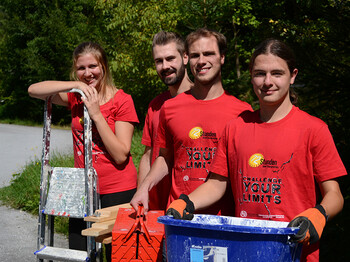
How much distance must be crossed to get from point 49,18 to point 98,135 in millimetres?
23368

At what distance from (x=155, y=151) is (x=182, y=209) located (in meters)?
1.17

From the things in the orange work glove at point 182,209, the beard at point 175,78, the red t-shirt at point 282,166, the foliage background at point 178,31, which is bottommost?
the orange work glove at point 182,209

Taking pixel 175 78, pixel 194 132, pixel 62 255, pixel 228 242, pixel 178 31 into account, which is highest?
pixel 178 31

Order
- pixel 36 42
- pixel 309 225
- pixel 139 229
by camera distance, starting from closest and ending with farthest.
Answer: pixel 309 225
pixel 139 229
pixel 36 42

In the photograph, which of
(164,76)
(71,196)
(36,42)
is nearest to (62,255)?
(71,196)

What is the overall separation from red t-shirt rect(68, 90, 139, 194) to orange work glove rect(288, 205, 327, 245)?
177 cm

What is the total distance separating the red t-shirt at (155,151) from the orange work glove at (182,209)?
0.98 m

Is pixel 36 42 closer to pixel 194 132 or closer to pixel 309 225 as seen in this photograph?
pixel 194 132

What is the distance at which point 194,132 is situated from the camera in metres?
2.77

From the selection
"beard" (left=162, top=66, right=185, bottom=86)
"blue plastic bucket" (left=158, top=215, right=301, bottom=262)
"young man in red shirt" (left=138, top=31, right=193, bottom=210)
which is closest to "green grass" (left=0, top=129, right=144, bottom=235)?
"young man in red shirt" (left=138, top=31, right=193, bottom=210)

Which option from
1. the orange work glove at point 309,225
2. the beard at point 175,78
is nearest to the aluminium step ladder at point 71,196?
the beard at point 175,78

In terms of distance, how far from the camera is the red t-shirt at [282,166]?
7.00 feet

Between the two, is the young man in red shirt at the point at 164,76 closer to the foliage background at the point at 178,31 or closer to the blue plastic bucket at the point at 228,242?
the foliage background at the point at 178,31

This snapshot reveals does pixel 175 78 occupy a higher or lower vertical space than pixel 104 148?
higher
